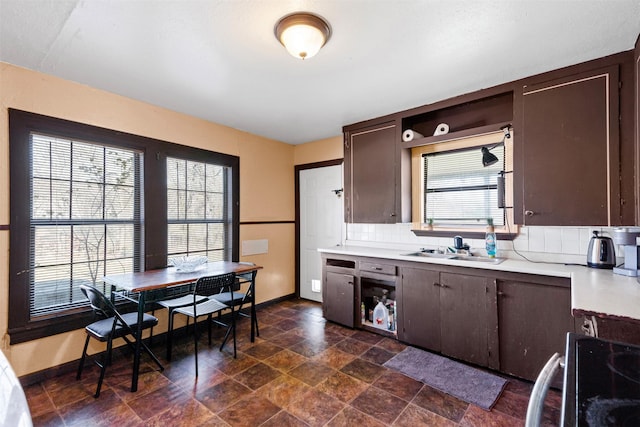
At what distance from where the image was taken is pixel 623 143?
84.8 inches

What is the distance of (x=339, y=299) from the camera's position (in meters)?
3.52

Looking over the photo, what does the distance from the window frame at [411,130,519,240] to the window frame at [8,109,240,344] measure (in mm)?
2680

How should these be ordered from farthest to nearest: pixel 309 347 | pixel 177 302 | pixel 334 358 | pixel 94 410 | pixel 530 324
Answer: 1. pixel 309 347
2. pixel 177 302
3. pixel 334 358
4. pixel 530 324
5. pixel 94 410

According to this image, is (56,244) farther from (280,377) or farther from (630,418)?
(630,418)

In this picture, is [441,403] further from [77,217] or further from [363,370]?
[77,217]

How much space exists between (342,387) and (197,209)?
2.42 m

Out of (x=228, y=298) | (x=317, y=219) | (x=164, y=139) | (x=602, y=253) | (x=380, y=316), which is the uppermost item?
(x=164, y=139)

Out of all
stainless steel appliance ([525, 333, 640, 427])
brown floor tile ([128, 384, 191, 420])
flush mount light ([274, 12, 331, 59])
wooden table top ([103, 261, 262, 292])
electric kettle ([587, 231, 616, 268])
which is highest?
flush mount light ([274, 12, 331, 59])

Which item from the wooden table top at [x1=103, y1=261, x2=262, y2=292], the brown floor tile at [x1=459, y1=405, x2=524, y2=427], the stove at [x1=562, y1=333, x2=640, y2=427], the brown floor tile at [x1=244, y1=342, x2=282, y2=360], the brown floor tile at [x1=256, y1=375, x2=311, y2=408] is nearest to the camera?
the stove at [x1=562, y1=333, x2=640, y2=427]

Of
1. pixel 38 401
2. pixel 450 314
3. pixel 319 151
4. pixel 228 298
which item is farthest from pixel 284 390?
pixel 319 151

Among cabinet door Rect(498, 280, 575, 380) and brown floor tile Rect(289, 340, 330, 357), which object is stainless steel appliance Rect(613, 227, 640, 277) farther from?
brown floor tile Rect(289, 340, 330, 357)

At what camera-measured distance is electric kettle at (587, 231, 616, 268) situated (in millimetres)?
2242

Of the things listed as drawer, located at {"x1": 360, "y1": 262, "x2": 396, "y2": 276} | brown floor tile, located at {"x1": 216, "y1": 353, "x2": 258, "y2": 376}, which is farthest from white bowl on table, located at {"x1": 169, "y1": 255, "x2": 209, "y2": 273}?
drawer, located at {"x1": 360, "y1": 262, "x2": 396, "y2": 276}

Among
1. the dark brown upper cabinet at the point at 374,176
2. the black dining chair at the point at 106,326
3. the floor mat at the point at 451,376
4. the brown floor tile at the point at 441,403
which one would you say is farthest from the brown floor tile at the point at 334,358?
the dark brown upper cabinet at the point at 374,176
